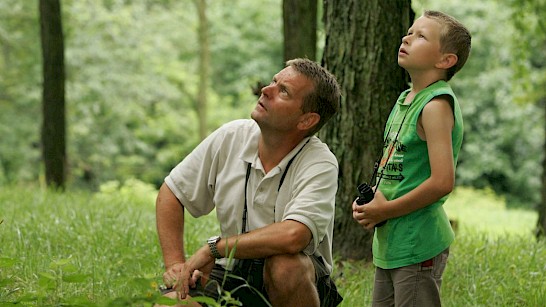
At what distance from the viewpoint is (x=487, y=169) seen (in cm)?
2228

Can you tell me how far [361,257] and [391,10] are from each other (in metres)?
1.58

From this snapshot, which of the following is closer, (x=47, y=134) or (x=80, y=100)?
(x=47, y=134)

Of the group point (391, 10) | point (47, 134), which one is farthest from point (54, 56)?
point (391, 10)

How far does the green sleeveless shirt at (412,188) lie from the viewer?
2.95m

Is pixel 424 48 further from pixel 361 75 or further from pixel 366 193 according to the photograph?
pixel 361 75

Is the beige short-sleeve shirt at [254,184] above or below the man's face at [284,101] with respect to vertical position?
below

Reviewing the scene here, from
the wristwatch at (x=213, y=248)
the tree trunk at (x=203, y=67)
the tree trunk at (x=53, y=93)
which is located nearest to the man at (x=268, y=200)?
the wristwatch at (x=213, y=248)

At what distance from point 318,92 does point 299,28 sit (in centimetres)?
362

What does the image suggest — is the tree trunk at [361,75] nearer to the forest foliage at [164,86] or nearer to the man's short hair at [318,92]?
the man's short hair at [318,92]

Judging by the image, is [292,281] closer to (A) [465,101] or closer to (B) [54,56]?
(B) [54,56]

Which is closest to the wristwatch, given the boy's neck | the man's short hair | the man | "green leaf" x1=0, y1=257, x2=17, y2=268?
the man

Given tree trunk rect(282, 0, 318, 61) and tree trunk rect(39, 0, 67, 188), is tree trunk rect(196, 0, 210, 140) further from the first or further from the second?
tree trunk rect(282, 0, 318, 61)

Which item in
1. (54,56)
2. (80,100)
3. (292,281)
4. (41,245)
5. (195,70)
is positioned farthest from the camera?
(195,70)

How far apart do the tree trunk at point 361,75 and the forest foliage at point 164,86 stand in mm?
13034
